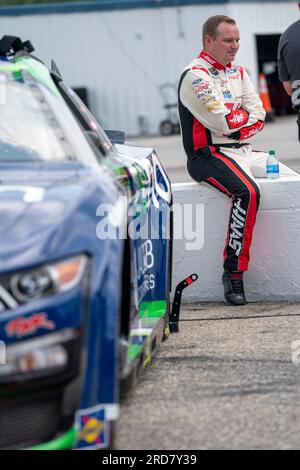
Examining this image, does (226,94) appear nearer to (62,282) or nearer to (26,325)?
(62,282)

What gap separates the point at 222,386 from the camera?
14.9 feet

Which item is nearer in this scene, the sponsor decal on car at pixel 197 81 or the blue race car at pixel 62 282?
the blue race car at pixel 62 282

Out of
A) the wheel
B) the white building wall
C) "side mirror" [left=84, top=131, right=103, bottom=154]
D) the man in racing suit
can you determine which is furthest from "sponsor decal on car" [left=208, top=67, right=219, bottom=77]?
the white building wall

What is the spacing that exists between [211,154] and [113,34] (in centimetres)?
2145

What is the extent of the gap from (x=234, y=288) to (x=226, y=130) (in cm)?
103

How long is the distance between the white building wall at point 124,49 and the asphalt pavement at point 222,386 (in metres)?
21.3

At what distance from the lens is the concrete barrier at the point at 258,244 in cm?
662

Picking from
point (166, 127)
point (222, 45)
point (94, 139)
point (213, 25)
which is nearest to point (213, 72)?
point (222, 45)

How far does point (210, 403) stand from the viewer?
4281 mm

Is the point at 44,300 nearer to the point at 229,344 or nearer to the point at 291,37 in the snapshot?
the point at 229,344

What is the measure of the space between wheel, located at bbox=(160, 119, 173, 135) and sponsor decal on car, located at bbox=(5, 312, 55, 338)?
22.8 metres

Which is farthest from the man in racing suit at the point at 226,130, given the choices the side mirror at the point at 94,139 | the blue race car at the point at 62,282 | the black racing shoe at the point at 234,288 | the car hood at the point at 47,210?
the car hood at the point at 47,210

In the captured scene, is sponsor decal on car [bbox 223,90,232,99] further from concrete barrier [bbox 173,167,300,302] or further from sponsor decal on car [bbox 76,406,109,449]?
sponsor decal on car [bbox 76,406,109,449]

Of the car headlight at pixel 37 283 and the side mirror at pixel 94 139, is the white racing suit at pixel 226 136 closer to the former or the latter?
the side mirror at pixel 94 139
